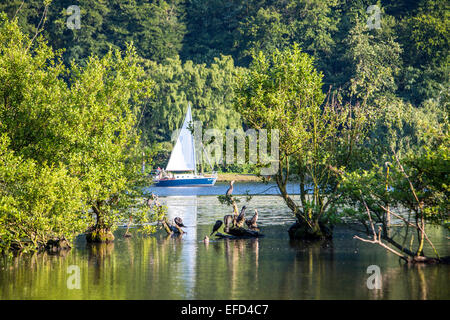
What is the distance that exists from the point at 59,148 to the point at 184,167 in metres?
54.5

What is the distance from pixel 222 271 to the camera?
1062 inches

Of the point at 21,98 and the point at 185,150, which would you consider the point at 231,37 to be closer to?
the point at 185,150

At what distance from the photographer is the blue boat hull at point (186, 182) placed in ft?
288

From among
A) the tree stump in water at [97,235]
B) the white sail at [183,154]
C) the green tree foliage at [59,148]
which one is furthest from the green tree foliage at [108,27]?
the tree stump in water at [97,235]

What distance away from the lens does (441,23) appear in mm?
91125

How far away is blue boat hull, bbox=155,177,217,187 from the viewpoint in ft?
288

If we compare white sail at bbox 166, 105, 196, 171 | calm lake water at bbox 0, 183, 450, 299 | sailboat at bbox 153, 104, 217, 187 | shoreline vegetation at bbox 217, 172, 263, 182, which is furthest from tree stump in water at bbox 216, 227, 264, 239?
shoreline vegetation at bbox 217, 172, 263, 182

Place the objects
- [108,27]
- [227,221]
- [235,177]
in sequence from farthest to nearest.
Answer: [108,27], [235,177], [227,221]

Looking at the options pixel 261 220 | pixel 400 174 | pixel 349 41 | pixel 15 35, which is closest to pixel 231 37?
pixel 349 41

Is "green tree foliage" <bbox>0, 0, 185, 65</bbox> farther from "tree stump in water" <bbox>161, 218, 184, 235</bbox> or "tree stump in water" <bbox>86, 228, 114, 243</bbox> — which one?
"tree stump in water" <bbox>86, 228, 114, 243</bbox>

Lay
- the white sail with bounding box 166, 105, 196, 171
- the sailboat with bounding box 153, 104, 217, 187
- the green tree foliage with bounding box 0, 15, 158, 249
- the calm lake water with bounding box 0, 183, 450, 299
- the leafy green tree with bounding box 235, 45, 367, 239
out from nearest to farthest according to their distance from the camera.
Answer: the calm lake water with bounding box 0, 183, 450, 299, the green tree foliage with bounding box 0, 15, 158, 249, the leafy green tree with bounding box 235, 45, 367, 239, the white sail with bounding box 166, 105, 196, 171, the sailboat with bounding box 153, 104, 217, 187

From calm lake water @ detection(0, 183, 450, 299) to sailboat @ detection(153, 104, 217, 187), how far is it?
47211mm

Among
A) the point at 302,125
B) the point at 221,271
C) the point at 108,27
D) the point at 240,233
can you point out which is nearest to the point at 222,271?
the point at 221,271

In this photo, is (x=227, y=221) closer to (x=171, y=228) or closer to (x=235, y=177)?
(x=171, y=228)
